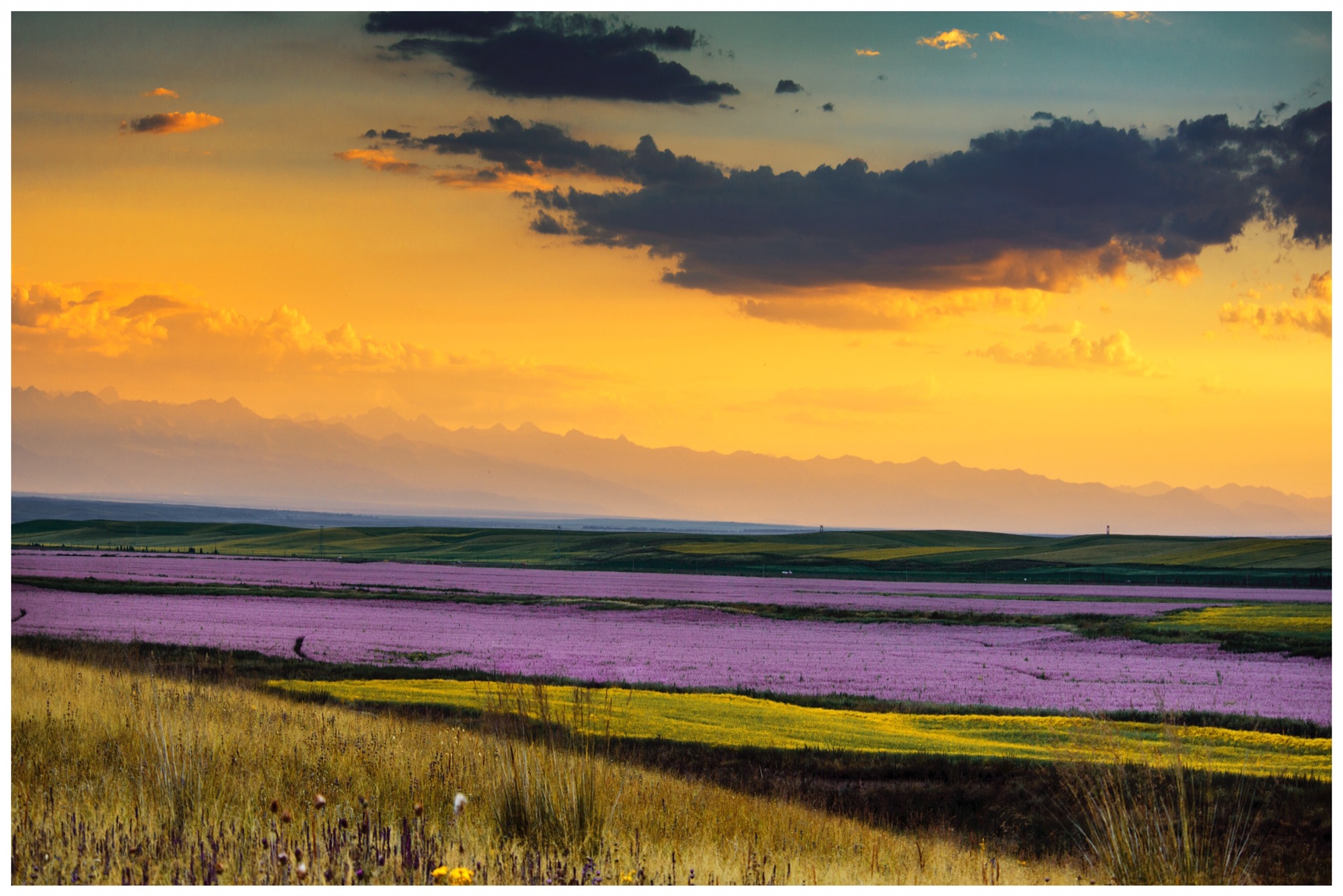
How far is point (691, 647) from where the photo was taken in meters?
32.8

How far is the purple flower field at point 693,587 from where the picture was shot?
5459cm

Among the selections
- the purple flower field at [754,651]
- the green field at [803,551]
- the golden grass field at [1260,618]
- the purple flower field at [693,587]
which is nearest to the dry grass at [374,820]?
the purple flower field at [754,651]

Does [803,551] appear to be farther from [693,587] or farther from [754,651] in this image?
[754,651]

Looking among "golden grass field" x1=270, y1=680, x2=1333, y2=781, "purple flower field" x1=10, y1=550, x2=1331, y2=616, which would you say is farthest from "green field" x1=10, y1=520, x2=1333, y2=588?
"golden grass field" x1=270, y1=680, x2=1333, y2=781

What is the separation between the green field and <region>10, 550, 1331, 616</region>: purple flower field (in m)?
10.3

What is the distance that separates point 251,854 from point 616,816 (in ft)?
9.05

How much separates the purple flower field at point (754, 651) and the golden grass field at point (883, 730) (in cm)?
300

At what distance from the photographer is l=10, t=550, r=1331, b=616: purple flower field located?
5459cm

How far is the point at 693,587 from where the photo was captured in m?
69.2

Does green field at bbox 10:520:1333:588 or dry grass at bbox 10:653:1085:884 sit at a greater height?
dry grass at bbox 10:653:1085:884

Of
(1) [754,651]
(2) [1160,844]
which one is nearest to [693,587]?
(1) [754,651]

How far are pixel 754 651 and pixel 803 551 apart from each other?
9126 cm

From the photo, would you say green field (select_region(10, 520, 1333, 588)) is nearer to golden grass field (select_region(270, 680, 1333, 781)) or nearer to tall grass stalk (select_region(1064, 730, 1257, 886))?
golden grass field (select_region(270, 680, 1333, 781))

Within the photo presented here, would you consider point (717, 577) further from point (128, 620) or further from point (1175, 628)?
point (128, 620)
